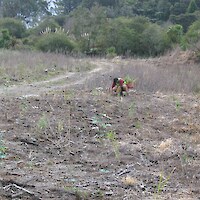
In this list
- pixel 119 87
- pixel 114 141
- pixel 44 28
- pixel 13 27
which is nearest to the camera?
pixel 114 141

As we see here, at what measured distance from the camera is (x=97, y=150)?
4410 mm

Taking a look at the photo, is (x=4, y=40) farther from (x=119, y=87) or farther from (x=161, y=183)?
(x=161, y=183)

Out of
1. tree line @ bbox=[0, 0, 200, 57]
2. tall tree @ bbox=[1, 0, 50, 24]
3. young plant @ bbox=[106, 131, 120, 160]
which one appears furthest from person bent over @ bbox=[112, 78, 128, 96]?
tall tree @ bbox=[1, 0, 50, 24]

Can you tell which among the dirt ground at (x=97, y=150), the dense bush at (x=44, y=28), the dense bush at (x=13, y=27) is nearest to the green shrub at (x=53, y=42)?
the dense bush at (x=13, y=27)

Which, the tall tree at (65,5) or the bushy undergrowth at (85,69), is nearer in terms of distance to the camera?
the bushy undergrowth at (85,69)

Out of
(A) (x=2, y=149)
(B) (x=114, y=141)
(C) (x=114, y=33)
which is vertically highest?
(C) (x=114, y=33)

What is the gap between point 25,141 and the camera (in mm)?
4457

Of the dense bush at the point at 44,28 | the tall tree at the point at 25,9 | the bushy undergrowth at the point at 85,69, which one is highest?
the tall tree at the point at 25,9

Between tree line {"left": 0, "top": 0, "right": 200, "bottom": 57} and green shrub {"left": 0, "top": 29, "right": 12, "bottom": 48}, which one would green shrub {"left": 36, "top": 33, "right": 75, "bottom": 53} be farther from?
green shrub {"left": 0, "top": 29, "right": 12, "bottom": 48}

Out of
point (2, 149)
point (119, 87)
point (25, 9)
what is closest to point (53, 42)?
point (119, 87)

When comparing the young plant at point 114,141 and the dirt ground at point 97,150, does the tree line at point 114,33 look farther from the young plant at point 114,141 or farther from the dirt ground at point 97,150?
the young plant at point 114,141

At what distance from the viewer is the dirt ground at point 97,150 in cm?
335

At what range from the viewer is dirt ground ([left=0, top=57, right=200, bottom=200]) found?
3346 mm

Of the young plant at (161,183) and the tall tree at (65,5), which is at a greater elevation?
the tall tree at (65,5)
